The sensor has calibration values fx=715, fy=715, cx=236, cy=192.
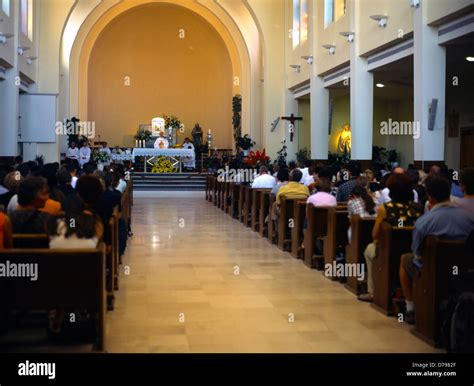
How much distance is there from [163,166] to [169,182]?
1.73 m

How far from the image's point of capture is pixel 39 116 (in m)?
19.9

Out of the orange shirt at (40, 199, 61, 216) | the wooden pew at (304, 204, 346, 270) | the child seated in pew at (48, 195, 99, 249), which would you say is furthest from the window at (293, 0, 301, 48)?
the child seated in pew at (48, 195, 99, 249)

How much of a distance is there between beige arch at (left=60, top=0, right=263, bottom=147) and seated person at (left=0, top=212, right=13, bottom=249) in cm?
1909

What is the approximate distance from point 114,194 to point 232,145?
74.6 ft

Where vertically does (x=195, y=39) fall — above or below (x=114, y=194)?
above

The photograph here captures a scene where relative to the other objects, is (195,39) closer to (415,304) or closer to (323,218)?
(323,218)

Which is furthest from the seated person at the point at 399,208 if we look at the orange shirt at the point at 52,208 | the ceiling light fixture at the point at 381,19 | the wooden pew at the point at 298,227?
the ceiling light fixture at the point at 381,19

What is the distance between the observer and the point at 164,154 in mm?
26188

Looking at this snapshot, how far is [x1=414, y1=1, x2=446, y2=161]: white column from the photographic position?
40.1 ft

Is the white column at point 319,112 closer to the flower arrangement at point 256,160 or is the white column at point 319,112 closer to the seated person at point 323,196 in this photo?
the flower arrangement at point 256,160

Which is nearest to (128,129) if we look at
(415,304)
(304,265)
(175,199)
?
(175,199)

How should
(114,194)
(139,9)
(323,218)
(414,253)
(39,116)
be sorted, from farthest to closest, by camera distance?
(139,9)
(39,116)
(323,218)
(114,194)
(414,253)

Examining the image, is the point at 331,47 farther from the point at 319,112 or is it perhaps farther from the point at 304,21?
the point at 304,21

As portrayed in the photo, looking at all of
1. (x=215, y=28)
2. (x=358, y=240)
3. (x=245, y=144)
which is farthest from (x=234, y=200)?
(x=215, y=28)
